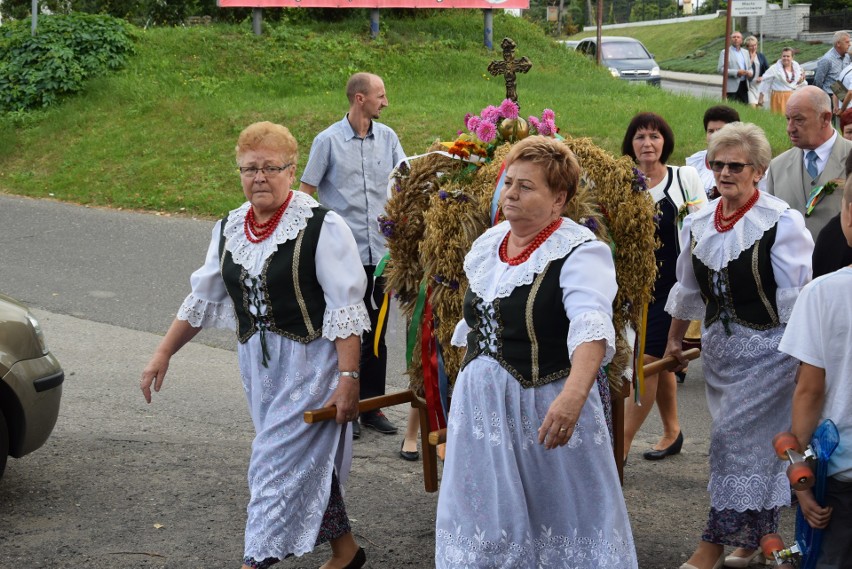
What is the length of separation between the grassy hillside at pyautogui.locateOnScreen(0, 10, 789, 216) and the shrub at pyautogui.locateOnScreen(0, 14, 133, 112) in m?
0.33

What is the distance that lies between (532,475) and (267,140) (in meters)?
1.75

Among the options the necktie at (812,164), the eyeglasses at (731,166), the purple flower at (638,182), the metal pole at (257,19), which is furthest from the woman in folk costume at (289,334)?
the metal pole at (257,19)

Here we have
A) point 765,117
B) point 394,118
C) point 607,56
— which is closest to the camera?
point 394,118

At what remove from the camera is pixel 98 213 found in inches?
557

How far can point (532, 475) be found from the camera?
3.98 m

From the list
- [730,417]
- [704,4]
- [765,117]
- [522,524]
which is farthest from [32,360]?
[704,4]

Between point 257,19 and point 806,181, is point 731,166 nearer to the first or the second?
point 806,181

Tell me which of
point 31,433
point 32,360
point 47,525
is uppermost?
point 32,360

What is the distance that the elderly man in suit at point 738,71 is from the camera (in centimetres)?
2088

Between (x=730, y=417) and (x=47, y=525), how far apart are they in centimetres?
328

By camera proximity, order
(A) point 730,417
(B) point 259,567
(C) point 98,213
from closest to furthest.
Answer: (B) point 259,567, (A) point 730,417, (C) point 98,213

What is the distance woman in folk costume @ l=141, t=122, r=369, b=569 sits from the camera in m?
4.62

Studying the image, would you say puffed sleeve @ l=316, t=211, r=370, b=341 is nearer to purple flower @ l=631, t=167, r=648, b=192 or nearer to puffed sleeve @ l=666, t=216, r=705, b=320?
purple flower @ l=631, t=167, r=648, b=192

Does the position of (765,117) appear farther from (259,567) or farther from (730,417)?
(259,567)
